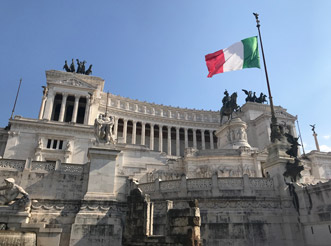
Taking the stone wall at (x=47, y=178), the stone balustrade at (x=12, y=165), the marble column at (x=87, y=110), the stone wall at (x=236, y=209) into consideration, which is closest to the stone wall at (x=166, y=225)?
the stone wall at (x=236, y=209)

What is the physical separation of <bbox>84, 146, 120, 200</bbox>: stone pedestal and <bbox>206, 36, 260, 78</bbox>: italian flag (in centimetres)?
1501

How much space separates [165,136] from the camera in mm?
79625

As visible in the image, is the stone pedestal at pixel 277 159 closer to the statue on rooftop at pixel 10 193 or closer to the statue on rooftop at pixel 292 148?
the statue on rooftop at pixel 292 148

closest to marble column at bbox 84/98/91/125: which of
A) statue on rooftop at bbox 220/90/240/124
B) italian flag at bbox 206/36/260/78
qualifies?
statue on rooftop at bbox 220/90/240/124

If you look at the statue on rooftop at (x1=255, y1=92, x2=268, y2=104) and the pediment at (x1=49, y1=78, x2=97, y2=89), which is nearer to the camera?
the pediment at (x1=49, y1=78, x2=97, y2=89)

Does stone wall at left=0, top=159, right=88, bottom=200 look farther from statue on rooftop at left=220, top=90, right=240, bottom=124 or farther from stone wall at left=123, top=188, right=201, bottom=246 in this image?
statue on rooftop at left=220, top=90, right=240, bottom=124

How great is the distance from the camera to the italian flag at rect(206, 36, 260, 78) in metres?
25.8

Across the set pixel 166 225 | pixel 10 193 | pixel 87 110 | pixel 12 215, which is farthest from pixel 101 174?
pixel 87 110

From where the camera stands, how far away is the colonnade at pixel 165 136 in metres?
72.1

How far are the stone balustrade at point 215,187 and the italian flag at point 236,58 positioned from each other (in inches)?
509

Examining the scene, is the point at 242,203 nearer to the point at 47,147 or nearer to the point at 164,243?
the point at 164,243

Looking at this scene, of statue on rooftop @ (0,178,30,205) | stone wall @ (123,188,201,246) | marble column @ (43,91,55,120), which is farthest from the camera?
marble column @ (43,91,55,120)

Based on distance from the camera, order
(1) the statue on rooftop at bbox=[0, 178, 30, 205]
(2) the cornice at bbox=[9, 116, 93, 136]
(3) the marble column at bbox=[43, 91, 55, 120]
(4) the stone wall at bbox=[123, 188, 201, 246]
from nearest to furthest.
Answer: (4) the stone wall at bbox=[123, 188, 201, 246] < (1) the statue on rooftop at bbox=[0, 178, 30, 205] < (2) the cornice at bbox=[9, 116, 93, 136] < (3) the marble column at bbox=[43, 91, 55, 120]

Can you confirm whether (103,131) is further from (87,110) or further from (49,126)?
(87,110)
